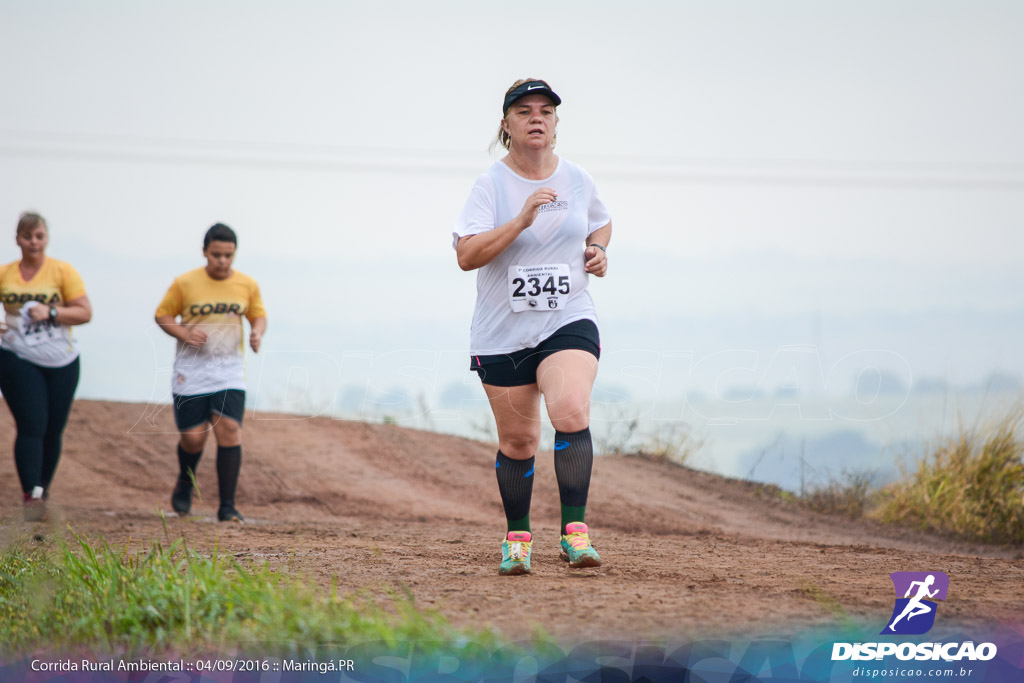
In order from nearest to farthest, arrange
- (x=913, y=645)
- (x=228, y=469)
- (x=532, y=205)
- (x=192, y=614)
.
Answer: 1. (x=913, y=645)
2. (x=192, y=614)
3. (x=532, y=205)
4. (x=228, y=469)

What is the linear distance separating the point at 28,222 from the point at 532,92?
499 cm

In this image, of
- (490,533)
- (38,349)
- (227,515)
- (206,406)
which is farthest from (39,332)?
(490,533)

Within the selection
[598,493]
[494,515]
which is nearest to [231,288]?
[494,515]

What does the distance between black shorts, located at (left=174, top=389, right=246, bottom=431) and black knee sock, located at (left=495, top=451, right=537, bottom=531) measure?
3656 millimetres

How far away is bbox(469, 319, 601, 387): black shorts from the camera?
4.61m

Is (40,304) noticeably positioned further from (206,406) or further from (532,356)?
(532,356)

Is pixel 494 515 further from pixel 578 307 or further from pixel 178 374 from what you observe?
pixel 578 307

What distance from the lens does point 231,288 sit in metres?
7.88

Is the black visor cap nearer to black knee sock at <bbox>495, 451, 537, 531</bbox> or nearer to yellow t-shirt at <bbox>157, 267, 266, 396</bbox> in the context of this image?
black knee sock at <bbox>495, 451, 537, 531</bbox>

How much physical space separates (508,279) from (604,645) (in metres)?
1.91

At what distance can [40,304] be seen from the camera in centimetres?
771

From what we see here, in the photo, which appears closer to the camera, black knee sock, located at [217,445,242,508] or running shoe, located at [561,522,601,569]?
running shoe, located at [561,522,601,569]

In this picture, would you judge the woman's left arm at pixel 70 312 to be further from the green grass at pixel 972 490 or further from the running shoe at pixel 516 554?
the green grass at pixel 972 490

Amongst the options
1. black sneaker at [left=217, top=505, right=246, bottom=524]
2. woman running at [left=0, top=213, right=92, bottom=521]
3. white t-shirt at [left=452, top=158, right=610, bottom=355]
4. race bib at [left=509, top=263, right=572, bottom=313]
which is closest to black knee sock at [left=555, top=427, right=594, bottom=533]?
white t-shirt at [left=452, top=158, right=610, bottom=355]
